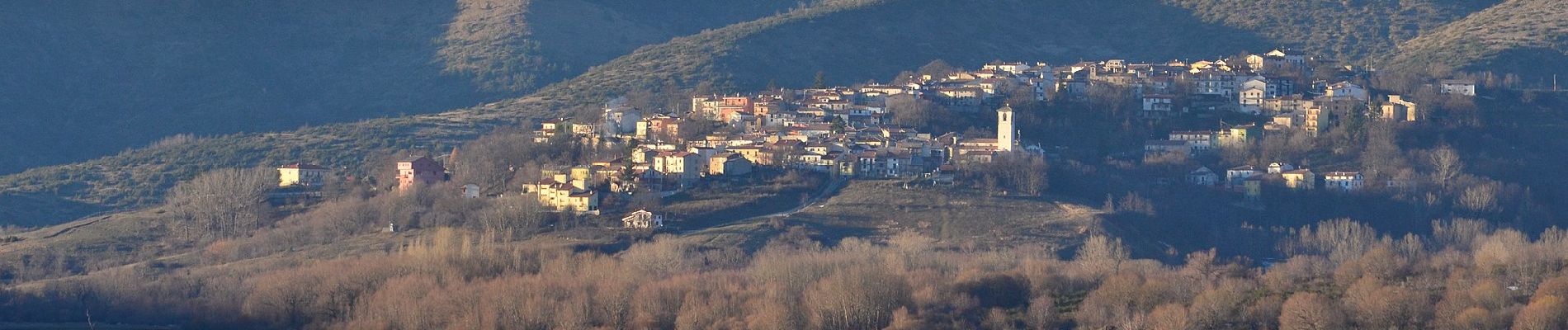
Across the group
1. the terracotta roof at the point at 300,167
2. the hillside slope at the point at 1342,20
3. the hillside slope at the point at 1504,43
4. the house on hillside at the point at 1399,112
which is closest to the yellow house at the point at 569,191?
the terracotta roof at the point at 300,167

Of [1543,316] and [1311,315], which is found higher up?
[1543,316]

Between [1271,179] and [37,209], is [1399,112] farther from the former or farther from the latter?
[37,209]

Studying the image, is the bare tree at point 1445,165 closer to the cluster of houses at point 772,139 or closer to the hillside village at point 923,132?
the hillside village at point 923,132

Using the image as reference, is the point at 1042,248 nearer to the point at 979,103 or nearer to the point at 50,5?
the point at 979,103

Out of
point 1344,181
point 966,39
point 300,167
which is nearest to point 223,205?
point 300,167

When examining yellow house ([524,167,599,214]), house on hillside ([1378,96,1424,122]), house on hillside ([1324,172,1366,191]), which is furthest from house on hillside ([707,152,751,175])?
house on hillside ([1378,96,1424,122])

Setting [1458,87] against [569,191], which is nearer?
[569,191]

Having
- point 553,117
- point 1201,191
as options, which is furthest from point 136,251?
point 1201,191

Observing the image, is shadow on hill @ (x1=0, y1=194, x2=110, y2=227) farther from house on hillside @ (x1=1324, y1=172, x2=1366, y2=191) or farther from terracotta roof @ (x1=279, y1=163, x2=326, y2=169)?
house on hillside @ (x1=1324, y1=172, x2=1366, y2=191)
